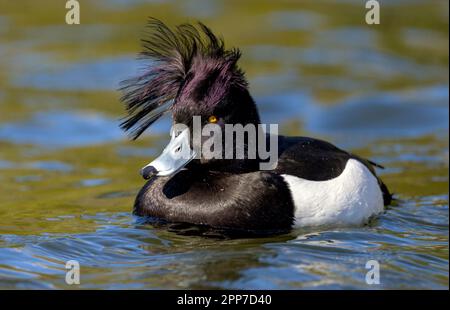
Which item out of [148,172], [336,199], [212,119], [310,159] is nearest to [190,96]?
[212,119]

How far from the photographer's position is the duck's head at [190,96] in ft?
26.6

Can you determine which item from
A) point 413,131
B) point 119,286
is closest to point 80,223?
point 119,286

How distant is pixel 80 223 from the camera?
9008 mm

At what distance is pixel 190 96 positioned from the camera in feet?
26.6

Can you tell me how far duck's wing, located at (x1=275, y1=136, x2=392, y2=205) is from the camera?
8.50m

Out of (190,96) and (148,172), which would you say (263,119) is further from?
(148,172)

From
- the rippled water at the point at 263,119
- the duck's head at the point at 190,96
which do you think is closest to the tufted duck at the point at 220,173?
the duck's head at the point at 190,96

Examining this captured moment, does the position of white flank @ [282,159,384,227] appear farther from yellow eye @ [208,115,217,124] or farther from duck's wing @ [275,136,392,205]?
yellow eye @ [208,115,217,124]

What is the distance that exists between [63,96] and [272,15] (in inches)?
222

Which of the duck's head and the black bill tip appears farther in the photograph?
the duck's head

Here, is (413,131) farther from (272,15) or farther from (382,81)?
(272,15)

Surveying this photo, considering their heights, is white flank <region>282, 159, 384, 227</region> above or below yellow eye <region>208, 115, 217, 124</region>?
below

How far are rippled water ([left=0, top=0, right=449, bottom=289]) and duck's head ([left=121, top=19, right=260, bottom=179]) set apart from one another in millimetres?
766

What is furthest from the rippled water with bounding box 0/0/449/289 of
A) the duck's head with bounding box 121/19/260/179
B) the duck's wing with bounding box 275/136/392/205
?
the duck's head with bounding box 121/19/260/179
